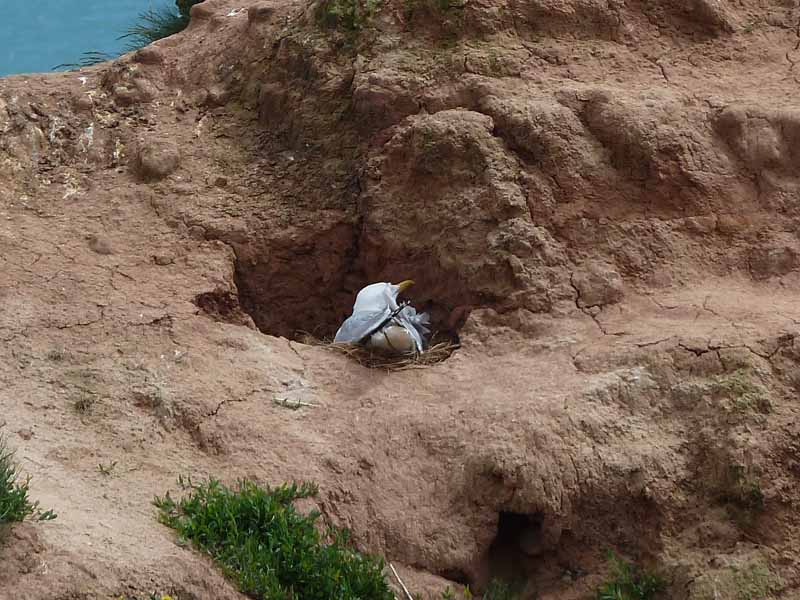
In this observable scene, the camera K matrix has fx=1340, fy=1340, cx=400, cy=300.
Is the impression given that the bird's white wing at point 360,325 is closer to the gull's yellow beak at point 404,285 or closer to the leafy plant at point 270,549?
the gull's yellow beak at point 404,285

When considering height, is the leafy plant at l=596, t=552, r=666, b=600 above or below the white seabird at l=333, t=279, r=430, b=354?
below

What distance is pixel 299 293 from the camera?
6.61 m

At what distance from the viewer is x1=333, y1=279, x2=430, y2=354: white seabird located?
19.2 feet

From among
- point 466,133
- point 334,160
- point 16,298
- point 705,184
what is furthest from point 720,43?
point 16,298

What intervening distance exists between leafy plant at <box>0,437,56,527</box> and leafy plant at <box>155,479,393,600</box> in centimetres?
48

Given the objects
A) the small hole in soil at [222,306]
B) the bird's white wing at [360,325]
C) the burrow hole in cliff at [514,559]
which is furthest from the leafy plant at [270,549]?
the small hole in soil at [222,306]

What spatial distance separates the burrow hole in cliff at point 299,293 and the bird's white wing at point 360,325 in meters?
0.38

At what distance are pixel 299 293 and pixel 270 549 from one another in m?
1.99

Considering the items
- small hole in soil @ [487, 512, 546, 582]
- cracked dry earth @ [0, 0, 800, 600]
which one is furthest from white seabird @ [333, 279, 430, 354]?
small hole in soil @ [487, 512, 546, 582]

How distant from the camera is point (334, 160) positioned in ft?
21.9

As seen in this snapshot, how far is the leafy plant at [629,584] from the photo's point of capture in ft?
15.9

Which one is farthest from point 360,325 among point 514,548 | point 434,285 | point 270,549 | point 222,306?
point 270,549

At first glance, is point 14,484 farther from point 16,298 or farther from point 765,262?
point 765,262

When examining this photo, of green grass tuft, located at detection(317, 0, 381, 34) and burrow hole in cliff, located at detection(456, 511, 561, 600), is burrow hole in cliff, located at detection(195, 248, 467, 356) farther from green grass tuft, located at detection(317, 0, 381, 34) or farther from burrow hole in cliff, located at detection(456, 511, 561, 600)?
burrow hole in cliff, located at detection(456, 511, 561, 600)
